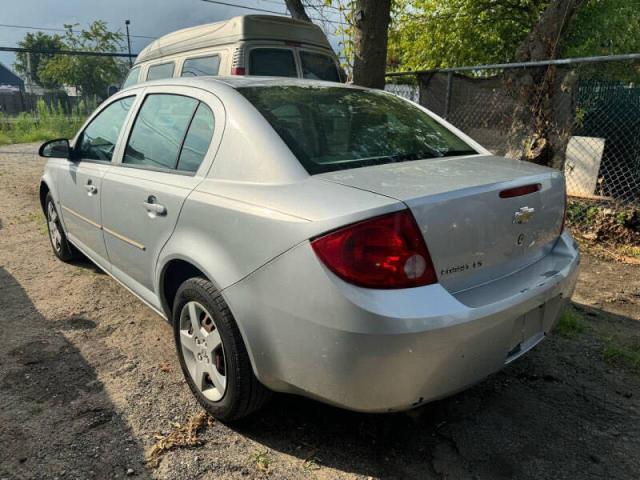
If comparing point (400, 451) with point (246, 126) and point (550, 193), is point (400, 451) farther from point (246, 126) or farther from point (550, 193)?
point (246, 126)

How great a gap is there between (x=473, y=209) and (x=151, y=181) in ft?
5.65

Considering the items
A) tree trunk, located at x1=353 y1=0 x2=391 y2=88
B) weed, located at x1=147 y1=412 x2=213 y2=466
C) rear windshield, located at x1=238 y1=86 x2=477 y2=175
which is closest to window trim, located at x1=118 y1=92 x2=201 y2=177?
rear windshield, located at x1=238 y1=86 x2=477 y2=175

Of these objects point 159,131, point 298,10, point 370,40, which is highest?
point 298,10

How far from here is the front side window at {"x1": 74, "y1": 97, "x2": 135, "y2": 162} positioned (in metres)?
3.41

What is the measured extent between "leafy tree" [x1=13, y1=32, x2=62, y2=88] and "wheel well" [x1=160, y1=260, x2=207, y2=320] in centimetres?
5078

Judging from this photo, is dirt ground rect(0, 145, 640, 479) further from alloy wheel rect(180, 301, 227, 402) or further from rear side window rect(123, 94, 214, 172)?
rear side window rect(123, 94, 214, 172)

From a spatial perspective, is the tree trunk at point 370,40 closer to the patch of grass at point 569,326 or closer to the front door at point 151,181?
the front door at point 151,181

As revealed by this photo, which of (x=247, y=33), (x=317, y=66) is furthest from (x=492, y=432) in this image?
(x=317, y=66)

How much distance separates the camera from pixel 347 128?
259cm

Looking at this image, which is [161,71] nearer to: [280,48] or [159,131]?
[280,48]

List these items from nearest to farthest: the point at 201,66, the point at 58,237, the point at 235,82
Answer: the point at 235,82 → the point at 58,237 → the point at 201,66

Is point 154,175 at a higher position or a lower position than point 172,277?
higher

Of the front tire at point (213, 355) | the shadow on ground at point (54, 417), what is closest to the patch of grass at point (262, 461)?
the front tire at point (213, 355)

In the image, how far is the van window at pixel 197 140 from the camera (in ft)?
8.33
